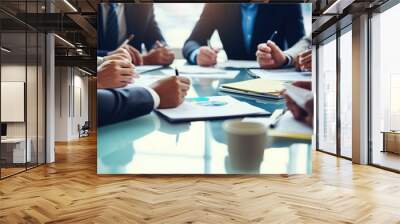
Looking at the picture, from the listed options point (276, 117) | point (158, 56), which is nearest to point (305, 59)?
point (276, 117)

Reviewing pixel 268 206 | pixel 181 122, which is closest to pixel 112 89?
pixel 181 122

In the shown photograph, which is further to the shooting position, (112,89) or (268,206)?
(112,89)

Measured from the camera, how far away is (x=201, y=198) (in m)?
4.65

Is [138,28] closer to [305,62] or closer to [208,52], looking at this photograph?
[208,52]

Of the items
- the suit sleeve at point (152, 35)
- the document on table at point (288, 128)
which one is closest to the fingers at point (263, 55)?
the document on table at point (288, 128)

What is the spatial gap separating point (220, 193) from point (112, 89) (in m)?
2.28

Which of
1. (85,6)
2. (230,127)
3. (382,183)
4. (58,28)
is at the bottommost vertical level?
(382,183)

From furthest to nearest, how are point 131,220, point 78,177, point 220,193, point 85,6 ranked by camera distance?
point 85,6, point 78,177, point 220,193, point 131,220

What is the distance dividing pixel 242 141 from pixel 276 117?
2.07 ft

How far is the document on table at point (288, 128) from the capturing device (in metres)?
5.69

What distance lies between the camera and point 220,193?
4.95 meters

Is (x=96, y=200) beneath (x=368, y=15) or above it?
beneath

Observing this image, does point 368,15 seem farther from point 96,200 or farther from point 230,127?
point 96,200

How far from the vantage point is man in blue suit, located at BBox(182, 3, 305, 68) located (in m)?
5.82
